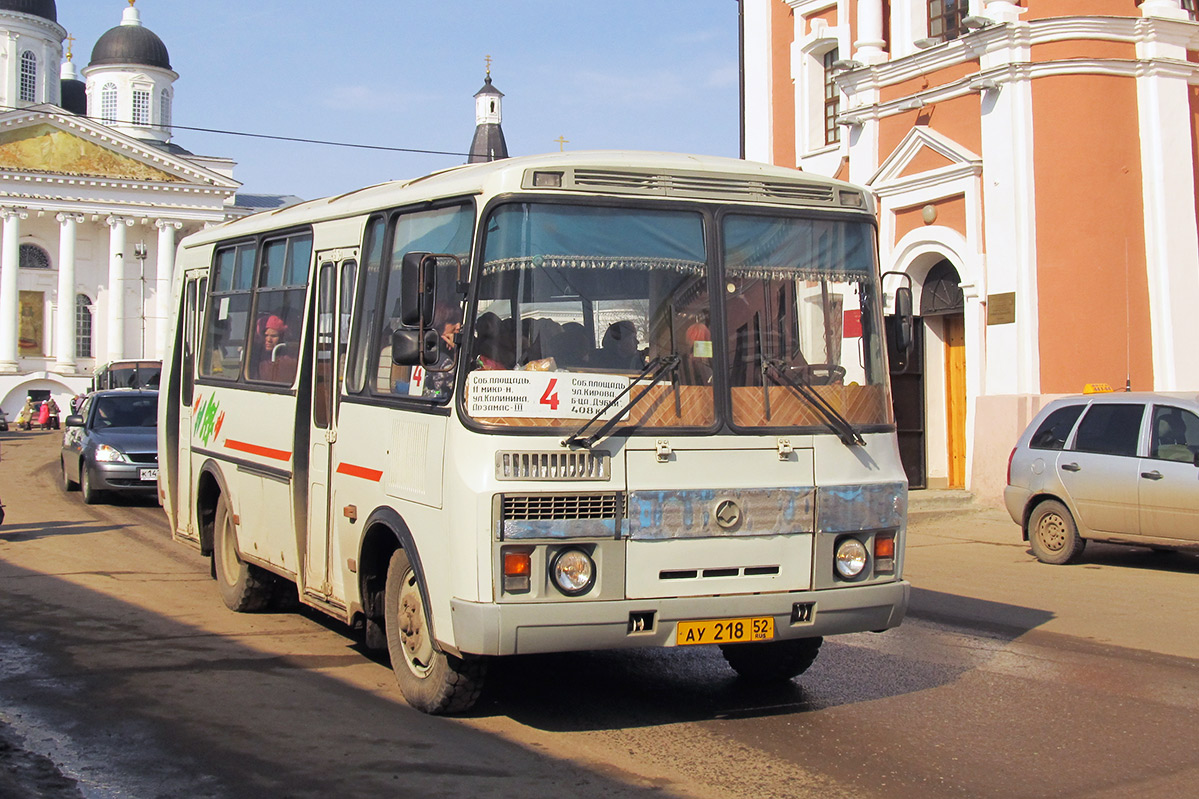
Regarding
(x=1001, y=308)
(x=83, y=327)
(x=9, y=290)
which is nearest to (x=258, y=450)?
(x=1001, y=308)

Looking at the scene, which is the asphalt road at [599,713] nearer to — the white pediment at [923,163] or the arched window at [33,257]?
the white pediment at [923,163]

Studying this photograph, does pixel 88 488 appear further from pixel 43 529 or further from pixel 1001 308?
pixel 1001 308

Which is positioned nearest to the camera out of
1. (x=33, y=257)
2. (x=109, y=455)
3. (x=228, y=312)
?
(x=228, y=312)

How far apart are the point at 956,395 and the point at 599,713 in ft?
48.6

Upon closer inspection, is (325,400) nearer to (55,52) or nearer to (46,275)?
(46,275)

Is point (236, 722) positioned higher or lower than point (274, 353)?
lower

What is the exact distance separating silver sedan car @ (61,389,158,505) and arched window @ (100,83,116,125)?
2588 inches

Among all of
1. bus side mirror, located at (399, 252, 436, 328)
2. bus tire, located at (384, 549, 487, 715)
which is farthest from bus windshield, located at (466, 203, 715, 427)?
bus tire, located at (384, 549, 487, 715)

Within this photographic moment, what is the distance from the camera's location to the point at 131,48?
265 feet

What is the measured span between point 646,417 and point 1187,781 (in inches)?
116

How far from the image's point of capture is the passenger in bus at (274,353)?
9004 mm

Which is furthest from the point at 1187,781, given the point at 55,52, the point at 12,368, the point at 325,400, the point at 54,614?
the point at 55,52

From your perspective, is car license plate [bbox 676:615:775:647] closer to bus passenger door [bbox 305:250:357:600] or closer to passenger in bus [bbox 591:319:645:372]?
passenger in bus [bbox 591:319:645:372]

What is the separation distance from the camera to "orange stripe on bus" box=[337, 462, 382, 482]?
293 inches
